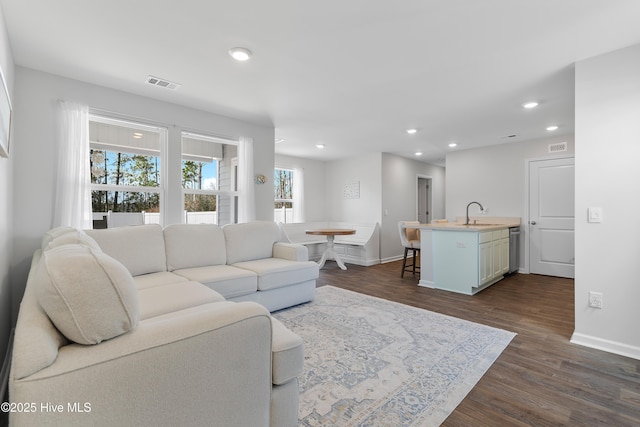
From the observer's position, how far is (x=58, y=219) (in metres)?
2.80

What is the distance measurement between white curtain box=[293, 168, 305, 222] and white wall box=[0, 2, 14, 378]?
489cm

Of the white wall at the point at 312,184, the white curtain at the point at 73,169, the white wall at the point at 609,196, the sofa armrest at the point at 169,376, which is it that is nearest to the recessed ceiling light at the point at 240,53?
the white curtain at the point at 73,169

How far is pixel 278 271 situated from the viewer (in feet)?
10.4

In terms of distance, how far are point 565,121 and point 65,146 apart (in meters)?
6.22

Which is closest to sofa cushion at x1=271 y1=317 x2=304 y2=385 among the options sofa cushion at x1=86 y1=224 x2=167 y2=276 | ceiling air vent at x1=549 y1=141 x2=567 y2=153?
sofa cushion at x1=86 y1=224 x2=167 y2=276

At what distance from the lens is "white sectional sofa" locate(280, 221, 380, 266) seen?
20.0 feet

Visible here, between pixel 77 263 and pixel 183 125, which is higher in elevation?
pixel 183 125

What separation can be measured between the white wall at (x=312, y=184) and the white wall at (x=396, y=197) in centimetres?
169

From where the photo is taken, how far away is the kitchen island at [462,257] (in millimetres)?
3908

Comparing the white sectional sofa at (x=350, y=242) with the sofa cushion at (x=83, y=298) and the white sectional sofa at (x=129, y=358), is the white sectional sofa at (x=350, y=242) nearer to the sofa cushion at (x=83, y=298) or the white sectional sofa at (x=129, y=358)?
the white sectional sofa at (x=129, y=358)

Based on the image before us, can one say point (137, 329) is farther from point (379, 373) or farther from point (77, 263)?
point (379, 373)

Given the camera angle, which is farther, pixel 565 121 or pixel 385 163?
pixel 385 163

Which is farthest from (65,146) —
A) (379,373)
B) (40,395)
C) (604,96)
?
(604,96)

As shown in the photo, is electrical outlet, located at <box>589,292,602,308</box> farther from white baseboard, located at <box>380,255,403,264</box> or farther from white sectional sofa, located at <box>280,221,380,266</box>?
white baseboard, located at <box>380,255,403,264</box>
